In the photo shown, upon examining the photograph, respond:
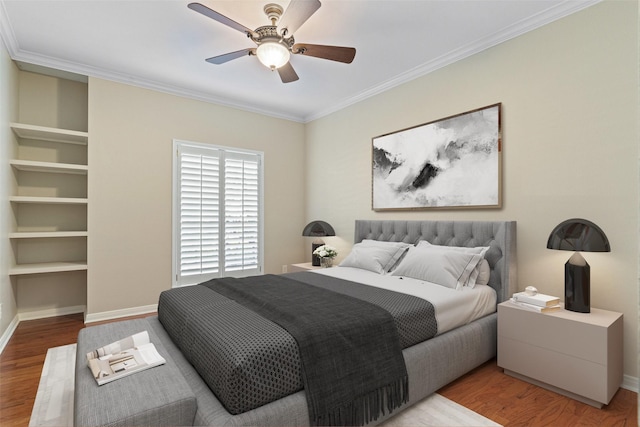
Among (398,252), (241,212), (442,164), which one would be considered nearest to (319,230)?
(241,212)

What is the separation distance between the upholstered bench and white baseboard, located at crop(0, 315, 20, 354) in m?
2.05

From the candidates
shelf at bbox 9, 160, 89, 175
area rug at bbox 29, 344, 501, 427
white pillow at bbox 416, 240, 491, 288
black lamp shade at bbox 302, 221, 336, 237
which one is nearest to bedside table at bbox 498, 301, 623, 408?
white pillow at bbox 416, 240, 491, 288

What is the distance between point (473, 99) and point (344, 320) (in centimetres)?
255

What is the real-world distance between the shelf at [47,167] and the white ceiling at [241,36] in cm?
104

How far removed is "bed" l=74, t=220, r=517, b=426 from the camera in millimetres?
1408

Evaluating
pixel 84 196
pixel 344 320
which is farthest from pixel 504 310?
pixel 84 196

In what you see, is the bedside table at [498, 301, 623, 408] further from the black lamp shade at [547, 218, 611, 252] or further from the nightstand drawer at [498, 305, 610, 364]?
the black lamp shade at [547, 218, 611, 252]

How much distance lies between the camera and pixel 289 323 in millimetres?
1824

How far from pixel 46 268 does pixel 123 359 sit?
254 cm

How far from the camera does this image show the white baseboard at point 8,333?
2965 mm

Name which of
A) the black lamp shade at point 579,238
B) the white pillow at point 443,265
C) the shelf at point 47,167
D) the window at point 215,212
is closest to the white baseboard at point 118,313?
the window at point 215,212

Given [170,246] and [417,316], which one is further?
[170,246]

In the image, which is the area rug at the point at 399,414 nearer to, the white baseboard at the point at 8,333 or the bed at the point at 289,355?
the bed at the point at 289,355

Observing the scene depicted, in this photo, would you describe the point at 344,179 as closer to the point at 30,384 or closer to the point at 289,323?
the point at 289,323
